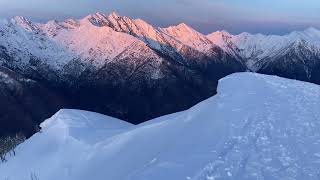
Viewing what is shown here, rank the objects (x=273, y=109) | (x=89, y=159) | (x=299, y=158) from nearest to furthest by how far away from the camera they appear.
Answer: (x=299, y=158), (x=89, y=159), (x=273, y=109)

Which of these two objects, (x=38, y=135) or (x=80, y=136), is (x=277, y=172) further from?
(x=38, y=135)

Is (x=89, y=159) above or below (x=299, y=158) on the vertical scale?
below

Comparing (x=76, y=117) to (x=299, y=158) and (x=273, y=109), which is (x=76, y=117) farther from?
(x=299, y=158)

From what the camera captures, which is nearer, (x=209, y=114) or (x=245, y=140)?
(x=245, y=140)

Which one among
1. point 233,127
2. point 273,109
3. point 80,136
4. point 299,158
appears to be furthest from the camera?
point 80,136

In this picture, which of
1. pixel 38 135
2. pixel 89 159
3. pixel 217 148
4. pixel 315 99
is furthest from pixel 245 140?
pixel 38 135

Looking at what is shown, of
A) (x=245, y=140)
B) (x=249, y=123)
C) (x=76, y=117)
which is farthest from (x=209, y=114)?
(x=76, y=117)
